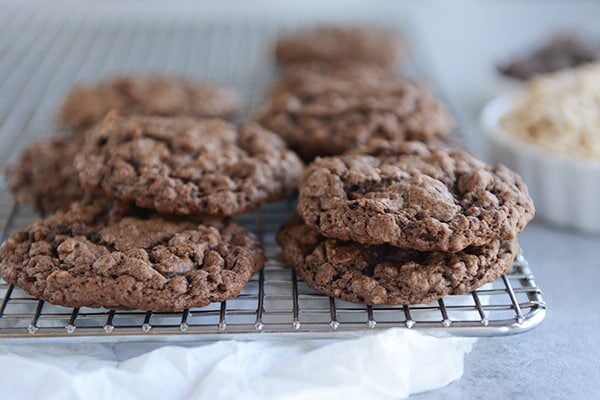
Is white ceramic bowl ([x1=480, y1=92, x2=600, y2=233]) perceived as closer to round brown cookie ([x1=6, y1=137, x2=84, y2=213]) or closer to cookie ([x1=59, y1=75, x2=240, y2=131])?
cookie ([x1=59, y1=75, x2=240, y2=131])

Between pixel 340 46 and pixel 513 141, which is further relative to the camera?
pixel 340 46

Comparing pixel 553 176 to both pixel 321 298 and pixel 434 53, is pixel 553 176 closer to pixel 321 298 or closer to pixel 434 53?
pixel 321 298

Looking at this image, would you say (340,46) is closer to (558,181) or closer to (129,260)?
(558,181)

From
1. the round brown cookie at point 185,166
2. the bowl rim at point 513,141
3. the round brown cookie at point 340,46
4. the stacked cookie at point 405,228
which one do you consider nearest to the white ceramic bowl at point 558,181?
the bowl rim at point 513,141

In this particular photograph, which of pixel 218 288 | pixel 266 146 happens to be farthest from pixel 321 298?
pixel 266 146

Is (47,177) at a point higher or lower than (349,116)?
lower

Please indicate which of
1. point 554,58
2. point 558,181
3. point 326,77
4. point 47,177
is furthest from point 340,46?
point 47,177
